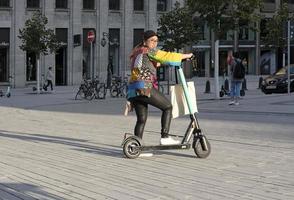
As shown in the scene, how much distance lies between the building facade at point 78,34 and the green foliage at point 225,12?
58.4ft

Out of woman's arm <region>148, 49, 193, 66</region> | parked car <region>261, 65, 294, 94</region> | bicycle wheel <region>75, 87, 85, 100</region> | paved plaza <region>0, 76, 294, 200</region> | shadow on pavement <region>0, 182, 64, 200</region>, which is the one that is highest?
woman's arm <region>148, 49, 193, 66</region>

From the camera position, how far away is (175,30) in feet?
119

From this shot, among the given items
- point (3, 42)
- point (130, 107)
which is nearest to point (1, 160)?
point (130, 107)

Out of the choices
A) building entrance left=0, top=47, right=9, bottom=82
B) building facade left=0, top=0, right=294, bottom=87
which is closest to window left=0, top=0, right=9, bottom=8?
building facade left=0, top=0, right=294, bottom=87

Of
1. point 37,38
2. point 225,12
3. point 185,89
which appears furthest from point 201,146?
point 37,38

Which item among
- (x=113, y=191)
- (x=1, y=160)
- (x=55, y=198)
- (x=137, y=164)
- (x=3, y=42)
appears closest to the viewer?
(x=55, y=198)

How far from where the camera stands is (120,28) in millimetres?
51719

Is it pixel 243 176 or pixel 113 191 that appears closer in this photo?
pixel 113 191

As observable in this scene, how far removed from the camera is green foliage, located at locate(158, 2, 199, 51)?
35781mm

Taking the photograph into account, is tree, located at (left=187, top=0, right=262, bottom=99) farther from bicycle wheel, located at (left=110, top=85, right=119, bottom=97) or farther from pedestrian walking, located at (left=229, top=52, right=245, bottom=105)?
bicycle wheel, located at (left=110, top=85, right=119, bottom=97)

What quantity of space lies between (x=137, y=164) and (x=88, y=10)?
41.9 m

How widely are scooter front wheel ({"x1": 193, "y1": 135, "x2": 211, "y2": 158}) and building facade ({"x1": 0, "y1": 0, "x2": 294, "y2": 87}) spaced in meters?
35.0

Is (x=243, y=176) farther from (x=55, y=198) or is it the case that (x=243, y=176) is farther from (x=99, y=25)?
(x=99, y=25)

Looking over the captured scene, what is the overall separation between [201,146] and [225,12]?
56.9 feet
